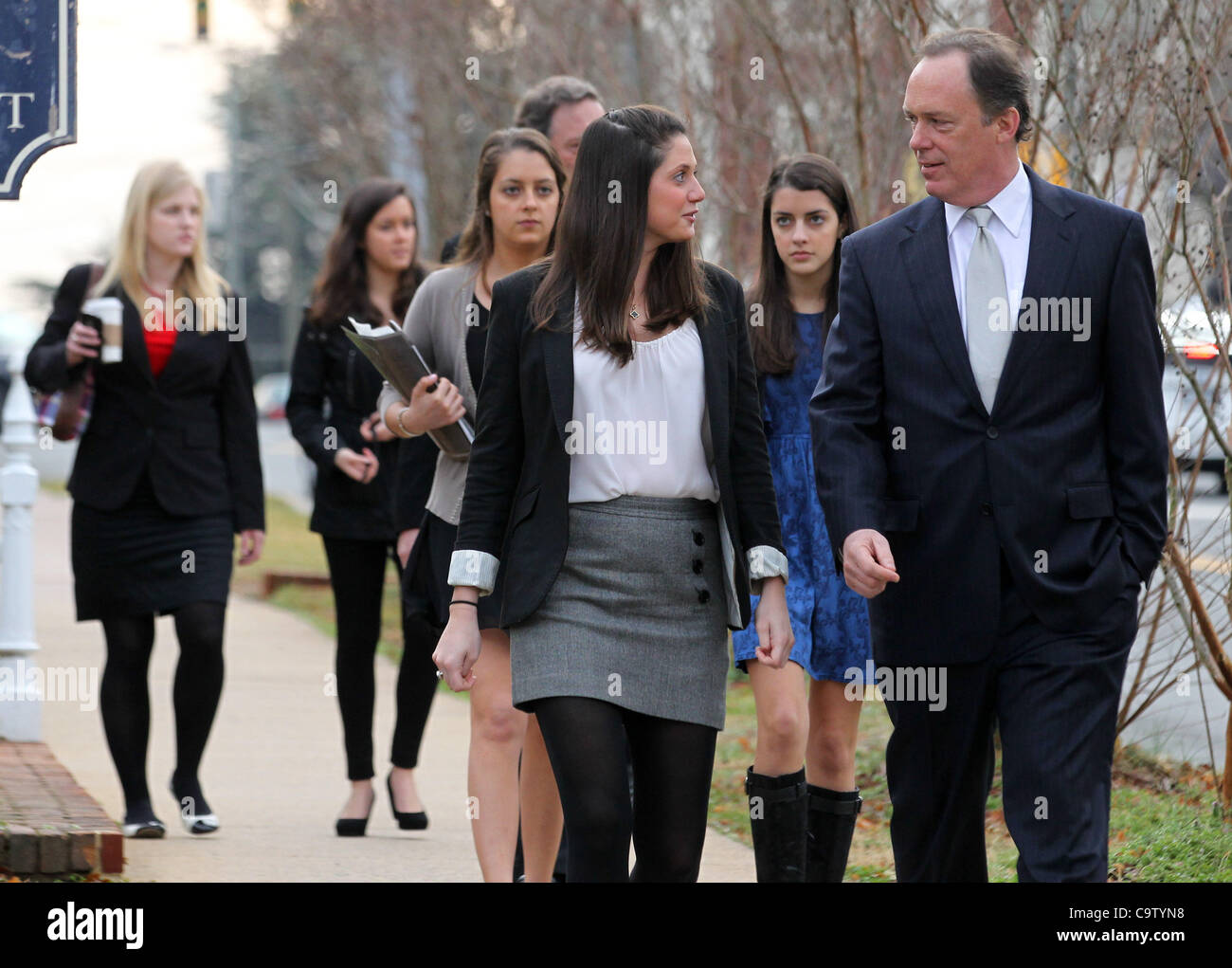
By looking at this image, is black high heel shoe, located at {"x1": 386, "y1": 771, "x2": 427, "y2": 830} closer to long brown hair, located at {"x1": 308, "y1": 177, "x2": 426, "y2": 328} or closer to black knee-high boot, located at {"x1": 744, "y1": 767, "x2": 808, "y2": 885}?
long brown hair, located at {"x1": 308, "y1": 177, "x2": 426, "y2": 328}

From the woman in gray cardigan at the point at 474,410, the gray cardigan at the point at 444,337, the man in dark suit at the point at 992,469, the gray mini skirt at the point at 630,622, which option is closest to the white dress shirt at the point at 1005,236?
the man in dark suit at the point at 992,469

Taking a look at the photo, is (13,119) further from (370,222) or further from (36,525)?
(36,525)

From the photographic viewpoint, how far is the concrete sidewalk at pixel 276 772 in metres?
6.09

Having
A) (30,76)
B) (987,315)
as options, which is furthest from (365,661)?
(987,315)

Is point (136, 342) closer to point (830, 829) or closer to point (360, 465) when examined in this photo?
point (360, 465)

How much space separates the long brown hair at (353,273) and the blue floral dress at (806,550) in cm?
196

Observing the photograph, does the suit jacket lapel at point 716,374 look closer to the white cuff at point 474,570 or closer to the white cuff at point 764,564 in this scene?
the white cuff at point 764,564

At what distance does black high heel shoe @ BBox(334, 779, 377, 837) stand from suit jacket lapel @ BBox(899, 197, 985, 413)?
11.0 ft

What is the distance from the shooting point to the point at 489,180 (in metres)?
5.49

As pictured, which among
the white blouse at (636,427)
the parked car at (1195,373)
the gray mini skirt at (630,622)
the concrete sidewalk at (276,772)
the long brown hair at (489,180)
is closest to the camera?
the gray mini skirt at (630,622)

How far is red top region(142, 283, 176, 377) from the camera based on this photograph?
652cm

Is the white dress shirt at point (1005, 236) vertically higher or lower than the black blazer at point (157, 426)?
higher

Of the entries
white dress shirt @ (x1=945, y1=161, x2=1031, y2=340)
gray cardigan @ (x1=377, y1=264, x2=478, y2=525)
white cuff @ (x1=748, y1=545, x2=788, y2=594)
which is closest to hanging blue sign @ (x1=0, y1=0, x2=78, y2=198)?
gray cardigan @ (x1=377, y1=264, x2=478, y2=525)

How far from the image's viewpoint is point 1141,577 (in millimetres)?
3945
